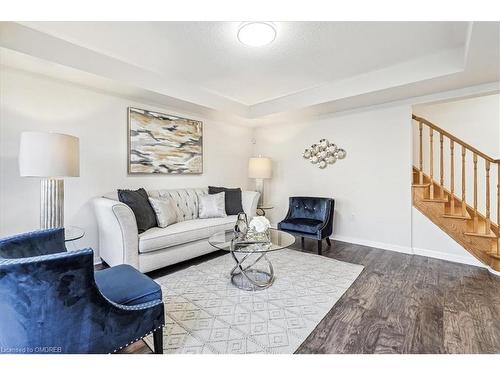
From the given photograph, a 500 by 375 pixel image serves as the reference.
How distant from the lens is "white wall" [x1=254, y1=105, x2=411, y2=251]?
350 cm

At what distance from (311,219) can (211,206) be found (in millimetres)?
1539

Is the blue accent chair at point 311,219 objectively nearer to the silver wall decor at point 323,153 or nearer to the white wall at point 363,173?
the white wall at point 363,173

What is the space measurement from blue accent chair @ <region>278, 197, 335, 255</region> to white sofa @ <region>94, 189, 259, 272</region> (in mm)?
921

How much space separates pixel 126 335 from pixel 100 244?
2.10m

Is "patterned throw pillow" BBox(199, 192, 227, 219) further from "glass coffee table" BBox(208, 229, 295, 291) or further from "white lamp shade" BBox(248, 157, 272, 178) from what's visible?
"white lamp shade" BBox(248, 157, 272, 178)

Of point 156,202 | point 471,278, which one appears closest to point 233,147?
point 156,202

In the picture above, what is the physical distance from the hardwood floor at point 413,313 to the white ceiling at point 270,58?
2.19m

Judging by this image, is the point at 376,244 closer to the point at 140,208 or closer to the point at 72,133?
the point at 140,208

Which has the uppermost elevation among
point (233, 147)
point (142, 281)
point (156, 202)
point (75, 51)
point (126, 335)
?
point (75, 51)

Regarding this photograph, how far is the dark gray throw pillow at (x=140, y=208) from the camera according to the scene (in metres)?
2.71

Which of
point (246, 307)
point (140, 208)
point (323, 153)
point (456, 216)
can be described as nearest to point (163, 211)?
point (140, 208)

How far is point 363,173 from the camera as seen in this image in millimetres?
3854

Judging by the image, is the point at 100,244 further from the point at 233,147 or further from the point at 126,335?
the point at 233,147

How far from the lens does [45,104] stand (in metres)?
2.65
